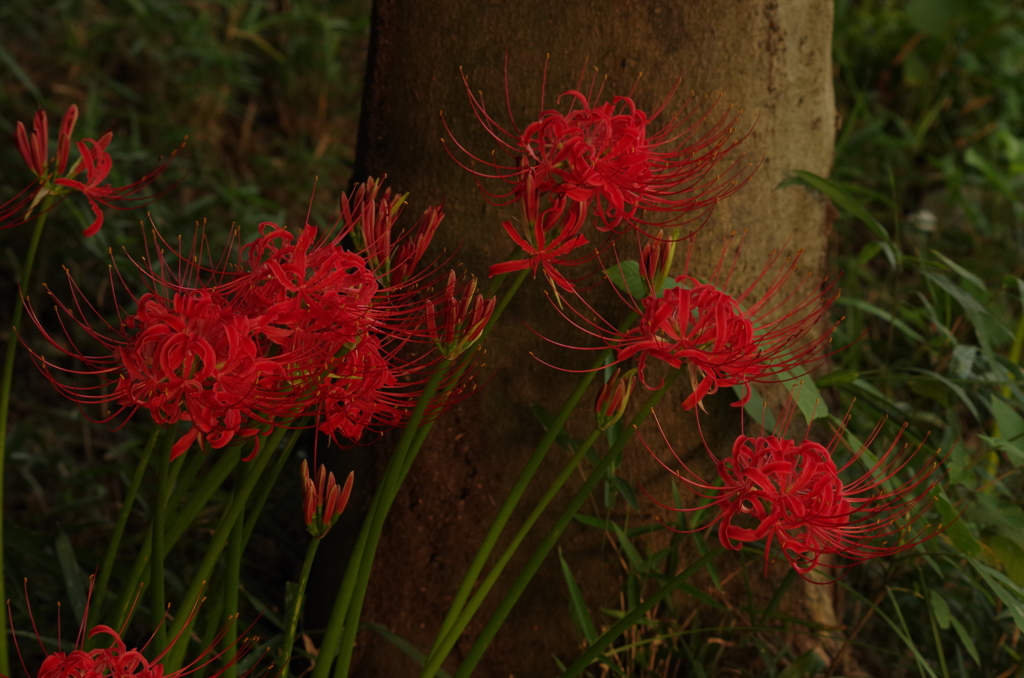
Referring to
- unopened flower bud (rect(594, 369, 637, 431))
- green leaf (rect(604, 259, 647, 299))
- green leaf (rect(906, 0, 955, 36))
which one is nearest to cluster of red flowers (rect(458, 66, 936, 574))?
unopened flower bud (rect(594, 369, 637, 431))

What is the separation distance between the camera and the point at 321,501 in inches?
29.0

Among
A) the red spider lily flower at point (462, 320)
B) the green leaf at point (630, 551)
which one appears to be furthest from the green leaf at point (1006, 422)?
the red spider lily flower at point (462, 320)

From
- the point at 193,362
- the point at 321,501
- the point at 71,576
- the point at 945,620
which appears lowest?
the point at 71,576

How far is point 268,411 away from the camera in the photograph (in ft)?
2.31

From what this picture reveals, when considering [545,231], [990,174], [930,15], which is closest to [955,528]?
[545,231]

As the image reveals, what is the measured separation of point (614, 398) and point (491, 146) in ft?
1.50

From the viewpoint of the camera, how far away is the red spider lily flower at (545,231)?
0.72 meters

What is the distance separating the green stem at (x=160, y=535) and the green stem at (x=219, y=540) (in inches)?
0.5

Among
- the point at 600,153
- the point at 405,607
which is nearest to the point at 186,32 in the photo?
the point at 405,607

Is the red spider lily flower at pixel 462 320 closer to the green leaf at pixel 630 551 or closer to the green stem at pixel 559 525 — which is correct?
the green stem at pixel 559 525

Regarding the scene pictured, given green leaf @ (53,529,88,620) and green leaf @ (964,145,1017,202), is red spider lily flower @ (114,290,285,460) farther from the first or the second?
green leaf @ (964,145,1017,202)

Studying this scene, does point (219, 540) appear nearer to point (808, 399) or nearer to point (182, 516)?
point (182, 516)

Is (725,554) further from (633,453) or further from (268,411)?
(268,411)

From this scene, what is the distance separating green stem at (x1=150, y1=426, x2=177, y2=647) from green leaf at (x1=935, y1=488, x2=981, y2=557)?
66 centimetres
